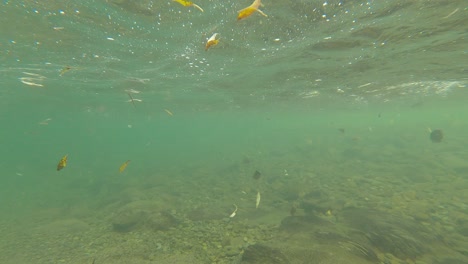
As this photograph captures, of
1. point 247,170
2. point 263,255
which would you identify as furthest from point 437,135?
point 263,255

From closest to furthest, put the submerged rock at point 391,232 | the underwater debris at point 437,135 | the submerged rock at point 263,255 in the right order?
1. the submerged rock at point 263,255
2. the submerged rock at point 391,232
3. the underwater debris at point 437,135

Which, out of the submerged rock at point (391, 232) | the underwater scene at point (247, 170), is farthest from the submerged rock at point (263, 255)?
the submerged rock at point (391, 232)

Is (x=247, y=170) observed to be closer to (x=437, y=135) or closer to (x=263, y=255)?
(x=437, y=135)

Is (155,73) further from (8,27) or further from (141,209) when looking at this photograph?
(141,209)

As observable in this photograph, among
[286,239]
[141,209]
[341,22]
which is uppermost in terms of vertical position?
[341,22]

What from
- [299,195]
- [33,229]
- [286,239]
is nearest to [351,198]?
[299,195]

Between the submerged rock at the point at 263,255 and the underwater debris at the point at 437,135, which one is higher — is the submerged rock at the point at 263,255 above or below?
below

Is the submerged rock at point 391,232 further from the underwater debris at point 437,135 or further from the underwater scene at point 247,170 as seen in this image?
the underwater debris at point 437,135

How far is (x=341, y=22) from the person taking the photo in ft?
34.1

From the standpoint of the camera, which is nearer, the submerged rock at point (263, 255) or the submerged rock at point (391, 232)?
the submerged rock at point (263, 255)

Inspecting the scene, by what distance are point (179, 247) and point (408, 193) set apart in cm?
1117

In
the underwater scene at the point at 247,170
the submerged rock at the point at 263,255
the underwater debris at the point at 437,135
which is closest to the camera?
the submerged rock at the point at 263,255

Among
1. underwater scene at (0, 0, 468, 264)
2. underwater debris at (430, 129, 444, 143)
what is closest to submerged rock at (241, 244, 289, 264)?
underwater scene at (0, 0, 468, 264)

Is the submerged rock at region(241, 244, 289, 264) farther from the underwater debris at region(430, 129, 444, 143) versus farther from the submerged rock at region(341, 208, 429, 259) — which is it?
the underwater debris at region(430, 129, 444, 143)
